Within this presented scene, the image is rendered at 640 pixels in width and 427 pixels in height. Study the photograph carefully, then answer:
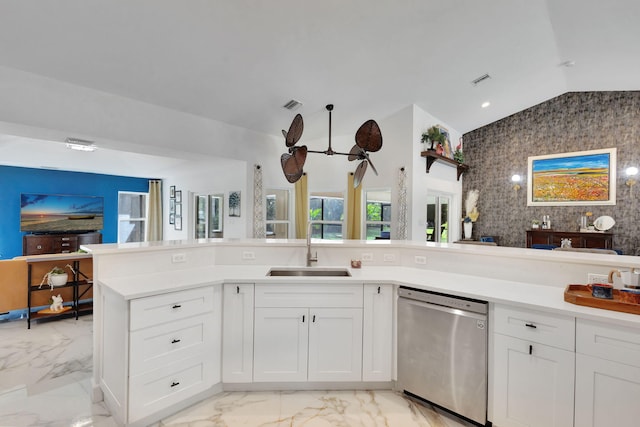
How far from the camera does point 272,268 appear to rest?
8.26 ft

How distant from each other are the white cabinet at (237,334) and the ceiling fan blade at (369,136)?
1.63 metres

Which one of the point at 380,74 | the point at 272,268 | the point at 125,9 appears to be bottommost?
the point at 272,268

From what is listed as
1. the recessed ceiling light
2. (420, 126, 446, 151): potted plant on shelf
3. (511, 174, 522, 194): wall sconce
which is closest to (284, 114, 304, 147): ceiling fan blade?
the recessed ceiling light

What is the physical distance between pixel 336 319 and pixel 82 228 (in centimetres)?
734

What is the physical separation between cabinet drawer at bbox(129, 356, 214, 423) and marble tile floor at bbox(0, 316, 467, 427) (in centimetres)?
14

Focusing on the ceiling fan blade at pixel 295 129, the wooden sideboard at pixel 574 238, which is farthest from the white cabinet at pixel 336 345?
the wooden sideboard at pixel 574 238

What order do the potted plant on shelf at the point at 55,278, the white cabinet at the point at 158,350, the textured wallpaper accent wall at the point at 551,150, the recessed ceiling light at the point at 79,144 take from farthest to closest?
1. the textured wallpaper accent wall at the point at 551,150
2. the potted plant on shelf at the point at 55,278
3. the recessed ceiling light at the point at 79,144
4. the white cabinet at the point at 158,350

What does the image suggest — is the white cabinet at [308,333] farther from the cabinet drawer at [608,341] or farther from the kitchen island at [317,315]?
the cabinet drawer at [608,341]

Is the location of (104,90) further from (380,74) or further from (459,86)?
(459,86)

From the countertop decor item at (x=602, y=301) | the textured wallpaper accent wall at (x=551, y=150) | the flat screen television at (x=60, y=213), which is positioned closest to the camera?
the countertop decor item at (x=602, y=301)

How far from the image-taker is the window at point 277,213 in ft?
18.6

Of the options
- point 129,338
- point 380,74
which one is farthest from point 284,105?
point 129,338

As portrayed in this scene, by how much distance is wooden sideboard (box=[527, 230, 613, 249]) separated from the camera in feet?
17.8

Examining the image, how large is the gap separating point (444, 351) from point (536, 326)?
559 mm
